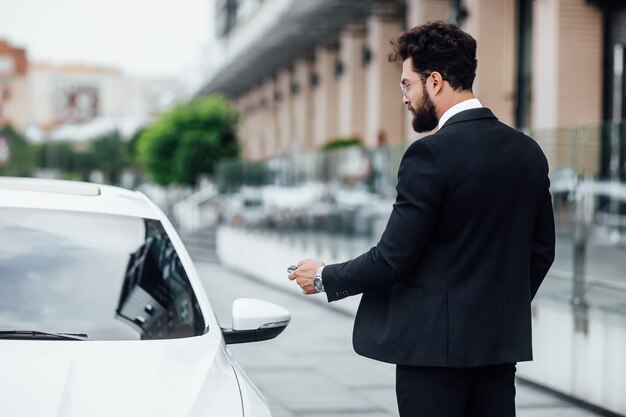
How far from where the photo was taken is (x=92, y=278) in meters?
4.36

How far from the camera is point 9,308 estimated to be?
396 cm

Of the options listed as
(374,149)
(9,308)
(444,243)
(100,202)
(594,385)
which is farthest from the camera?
(374,149)

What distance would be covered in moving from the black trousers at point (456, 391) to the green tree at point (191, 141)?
106ft

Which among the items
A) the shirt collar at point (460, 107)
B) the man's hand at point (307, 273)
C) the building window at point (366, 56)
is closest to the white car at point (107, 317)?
the man's hand at point (307, 273)

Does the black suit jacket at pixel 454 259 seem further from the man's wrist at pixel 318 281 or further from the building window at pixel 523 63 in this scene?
the building window at pixel 523 63

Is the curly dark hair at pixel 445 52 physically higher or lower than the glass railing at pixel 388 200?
higher

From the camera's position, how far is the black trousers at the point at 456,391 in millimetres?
3035

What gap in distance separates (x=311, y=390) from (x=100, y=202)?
4.14m

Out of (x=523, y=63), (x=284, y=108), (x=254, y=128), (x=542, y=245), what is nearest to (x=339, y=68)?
(x=284, y=108)

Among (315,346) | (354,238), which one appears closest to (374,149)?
(354,238)

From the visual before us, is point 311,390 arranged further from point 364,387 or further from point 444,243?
point 444,243

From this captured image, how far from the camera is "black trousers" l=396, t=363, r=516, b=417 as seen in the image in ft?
9.96

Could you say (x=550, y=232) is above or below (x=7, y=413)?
above

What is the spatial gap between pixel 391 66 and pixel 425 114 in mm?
21425
